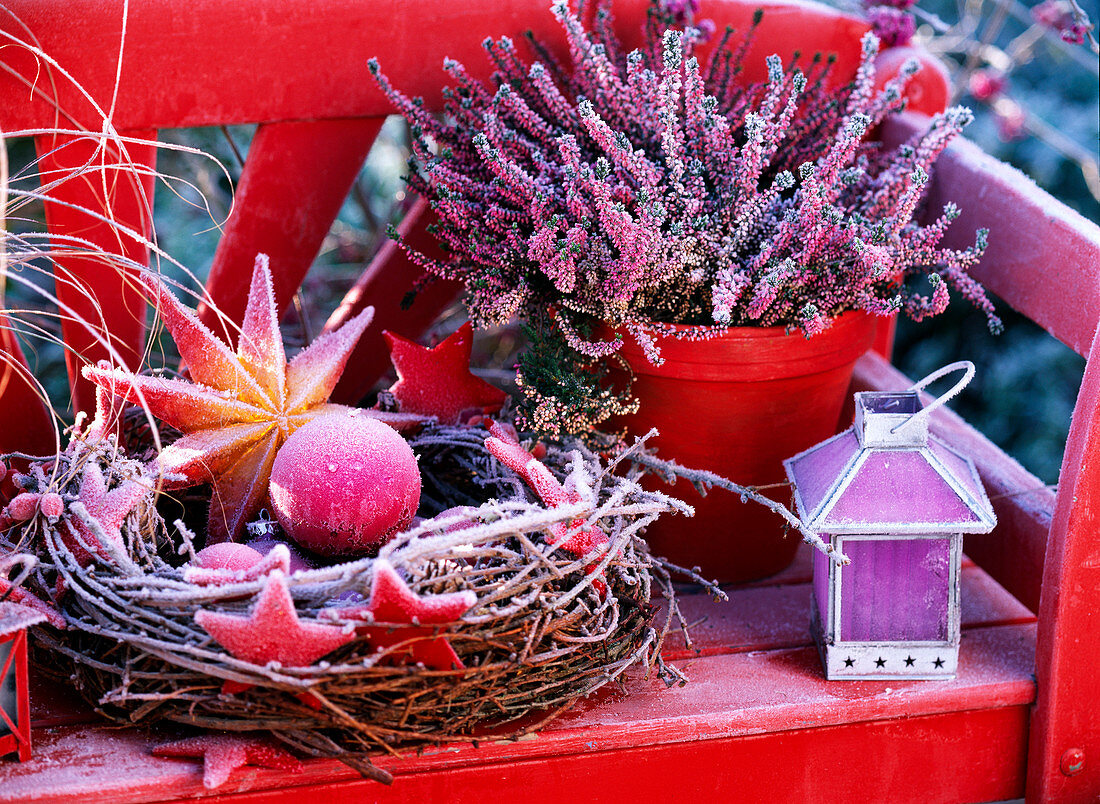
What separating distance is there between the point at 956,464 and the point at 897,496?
0.11 m

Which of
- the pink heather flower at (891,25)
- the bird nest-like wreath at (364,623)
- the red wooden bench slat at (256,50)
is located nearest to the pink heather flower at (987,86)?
the pink heather flower at (891,25)

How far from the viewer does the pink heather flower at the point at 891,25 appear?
162cm

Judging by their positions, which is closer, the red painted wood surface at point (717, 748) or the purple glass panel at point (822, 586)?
the red painted wood surface at point (717, 748)

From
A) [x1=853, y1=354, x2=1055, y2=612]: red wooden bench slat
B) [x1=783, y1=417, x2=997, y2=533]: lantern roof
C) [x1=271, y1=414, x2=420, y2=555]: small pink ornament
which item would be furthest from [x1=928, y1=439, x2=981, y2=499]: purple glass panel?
[x1=271, y1=414, x2=420, y2=555]: small pink ornament

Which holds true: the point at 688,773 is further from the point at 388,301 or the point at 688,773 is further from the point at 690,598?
the point at 388,301

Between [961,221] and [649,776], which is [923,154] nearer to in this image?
[961,221]

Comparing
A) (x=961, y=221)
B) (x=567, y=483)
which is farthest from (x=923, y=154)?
(x=567, y=483)

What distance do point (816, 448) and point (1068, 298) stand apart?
14.2 inches

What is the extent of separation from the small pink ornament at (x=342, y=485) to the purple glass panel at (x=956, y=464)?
61 centimetres

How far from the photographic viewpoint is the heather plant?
3.90 ft

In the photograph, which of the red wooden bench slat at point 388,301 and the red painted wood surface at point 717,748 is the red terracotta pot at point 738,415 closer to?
the red painted wood surface at point 717,748

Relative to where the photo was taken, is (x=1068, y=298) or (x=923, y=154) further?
(x=923, y=154)

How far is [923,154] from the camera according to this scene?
1.35 m

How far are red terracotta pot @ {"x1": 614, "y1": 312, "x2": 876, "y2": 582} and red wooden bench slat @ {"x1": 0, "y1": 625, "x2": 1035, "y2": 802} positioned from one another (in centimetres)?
20
